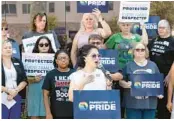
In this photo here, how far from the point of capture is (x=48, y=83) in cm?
666

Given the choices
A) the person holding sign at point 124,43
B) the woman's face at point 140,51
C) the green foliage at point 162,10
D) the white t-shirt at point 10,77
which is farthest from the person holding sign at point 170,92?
the green foliage at point 162,10

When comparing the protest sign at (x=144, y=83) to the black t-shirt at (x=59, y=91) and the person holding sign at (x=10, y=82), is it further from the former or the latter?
the person holding sign at (x=10, y=82)

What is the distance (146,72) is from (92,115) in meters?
1.48

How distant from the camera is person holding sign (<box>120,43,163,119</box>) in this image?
7004 mm

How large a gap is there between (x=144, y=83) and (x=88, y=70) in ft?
3.67

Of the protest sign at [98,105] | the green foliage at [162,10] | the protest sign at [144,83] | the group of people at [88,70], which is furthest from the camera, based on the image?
the green foliage at [162,10]

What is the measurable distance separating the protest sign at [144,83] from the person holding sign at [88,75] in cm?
81

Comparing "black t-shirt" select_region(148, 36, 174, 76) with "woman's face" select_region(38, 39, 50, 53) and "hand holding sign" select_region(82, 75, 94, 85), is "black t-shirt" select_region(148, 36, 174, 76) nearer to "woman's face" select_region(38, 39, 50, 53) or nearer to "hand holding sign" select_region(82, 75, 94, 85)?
"woman's face" select_region(38, 39, 50, 53)

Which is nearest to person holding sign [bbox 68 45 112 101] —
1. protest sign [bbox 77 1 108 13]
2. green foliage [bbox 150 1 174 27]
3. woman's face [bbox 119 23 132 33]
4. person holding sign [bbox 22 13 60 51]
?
person holding sign [bbox 22 13 60 51]

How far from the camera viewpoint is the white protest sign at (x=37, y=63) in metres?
7.09

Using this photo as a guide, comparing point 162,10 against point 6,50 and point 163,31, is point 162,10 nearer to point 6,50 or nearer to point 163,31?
point 163,31

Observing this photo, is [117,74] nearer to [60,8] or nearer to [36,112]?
[36,112]

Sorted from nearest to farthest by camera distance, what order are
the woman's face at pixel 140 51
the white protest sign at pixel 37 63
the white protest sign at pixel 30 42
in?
1. the woman's face at pixel 140 51
2. the white protest sign at pixel 37 63
3. the white protest sign at pixel 30 42

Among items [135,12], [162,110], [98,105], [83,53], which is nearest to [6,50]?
[83,53]
